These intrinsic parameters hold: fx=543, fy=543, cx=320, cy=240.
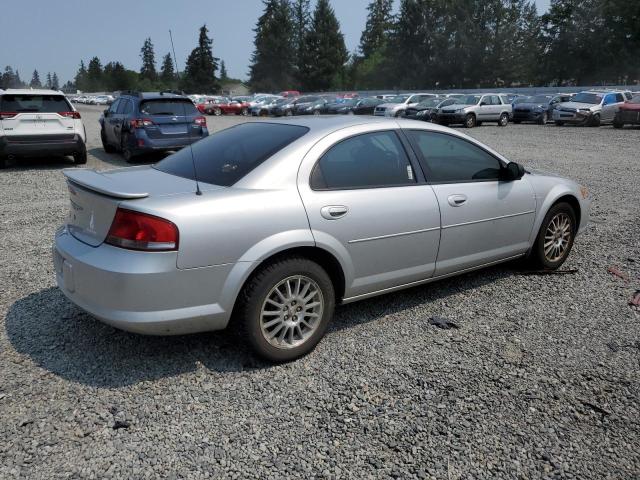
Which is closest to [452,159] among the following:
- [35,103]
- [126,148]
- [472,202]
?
[472,202]

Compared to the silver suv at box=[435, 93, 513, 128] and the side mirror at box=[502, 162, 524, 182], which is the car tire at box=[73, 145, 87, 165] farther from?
the silver suv at box=[435, 93, 513, 128]

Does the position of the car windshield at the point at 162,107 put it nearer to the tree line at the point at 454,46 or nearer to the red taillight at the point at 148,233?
the red taillight at the point at 148,233

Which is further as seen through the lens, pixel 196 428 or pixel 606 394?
pixel 606 394

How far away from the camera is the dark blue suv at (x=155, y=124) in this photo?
468 inches

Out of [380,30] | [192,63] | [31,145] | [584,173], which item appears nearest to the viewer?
[31,145]

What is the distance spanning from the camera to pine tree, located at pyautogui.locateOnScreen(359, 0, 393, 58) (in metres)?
106

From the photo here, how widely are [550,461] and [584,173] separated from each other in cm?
1044

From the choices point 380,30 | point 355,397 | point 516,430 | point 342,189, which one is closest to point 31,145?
point 342,189

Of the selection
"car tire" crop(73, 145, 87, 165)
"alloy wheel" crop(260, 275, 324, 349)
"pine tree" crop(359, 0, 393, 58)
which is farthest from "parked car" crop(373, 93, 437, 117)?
"pine tree" crop(359, 0, 393, 58)

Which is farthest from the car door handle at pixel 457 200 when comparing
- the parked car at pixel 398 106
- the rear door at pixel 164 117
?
the parked car at pixel 398 106

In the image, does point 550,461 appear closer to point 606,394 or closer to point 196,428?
point 606,394

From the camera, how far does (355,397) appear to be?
10.4ft

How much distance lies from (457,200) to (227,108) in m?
43.5

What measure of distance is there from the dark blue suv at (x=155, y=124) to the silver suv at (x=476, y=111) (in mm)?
16414
